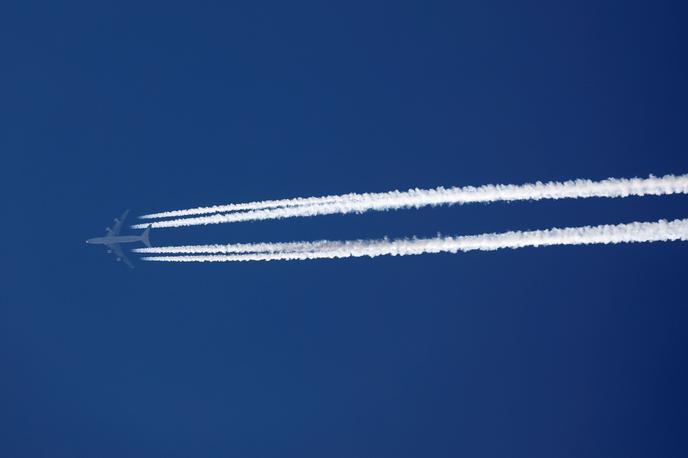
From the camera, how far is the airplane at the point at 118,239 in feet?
52.3

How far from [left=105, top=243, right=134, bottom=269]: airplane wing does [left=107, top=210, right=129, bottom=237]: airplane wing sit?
0.27m

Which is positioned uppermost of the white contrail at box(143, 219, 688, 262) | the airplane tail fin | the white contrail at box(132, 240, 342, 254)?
the airplane tail fin

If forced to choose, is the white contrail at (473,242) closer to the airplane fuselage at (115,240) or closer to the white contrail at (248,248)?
the white contrail at (248,248)

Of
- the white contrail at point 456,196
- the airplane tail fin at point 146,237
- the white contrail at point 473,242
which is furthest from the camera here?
the airplane tail fin at point 146,237

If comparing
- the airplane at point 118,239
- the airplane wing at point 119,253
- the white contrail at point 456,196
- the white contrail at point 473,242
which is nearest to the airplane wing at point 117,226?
the airplane at point 118,239

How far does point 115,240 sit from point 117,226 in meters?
0.31

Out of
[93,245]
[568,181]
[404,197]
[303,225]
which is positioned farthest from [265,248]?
[568,181]

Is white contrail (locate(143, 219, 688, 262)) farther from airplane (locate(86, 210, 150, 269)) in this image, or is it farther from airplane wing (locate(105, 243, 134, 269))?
airplane wing (locate(105, 243, 134, 269))

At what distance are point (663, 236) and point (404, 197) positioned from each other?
4640mm

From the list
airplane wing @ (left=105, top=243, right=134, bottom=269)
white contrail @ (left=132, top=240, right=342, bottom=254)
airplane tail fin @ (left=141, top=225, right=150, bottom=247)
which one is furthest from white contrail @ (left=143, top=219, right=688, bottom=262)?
airplane wing @ (left=105, top=243, right=134, bottom=269)

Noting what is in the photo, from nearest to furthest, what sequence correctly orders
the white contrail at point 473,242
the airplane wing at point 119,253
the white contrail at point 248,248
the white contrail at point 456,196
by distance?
the white contrail at point 473,242
the white contrail at point 456,196
the white contrail at point 248,248
the airplane wing at point 119,253

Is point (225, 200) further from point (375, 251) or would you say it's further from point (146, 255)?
point (375, 251)

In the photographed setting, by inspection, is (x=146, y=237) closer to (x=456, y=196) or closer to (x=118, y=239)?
(x=118, y=239)

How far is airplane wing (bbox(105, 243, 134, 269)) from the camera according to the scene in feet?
52.7
